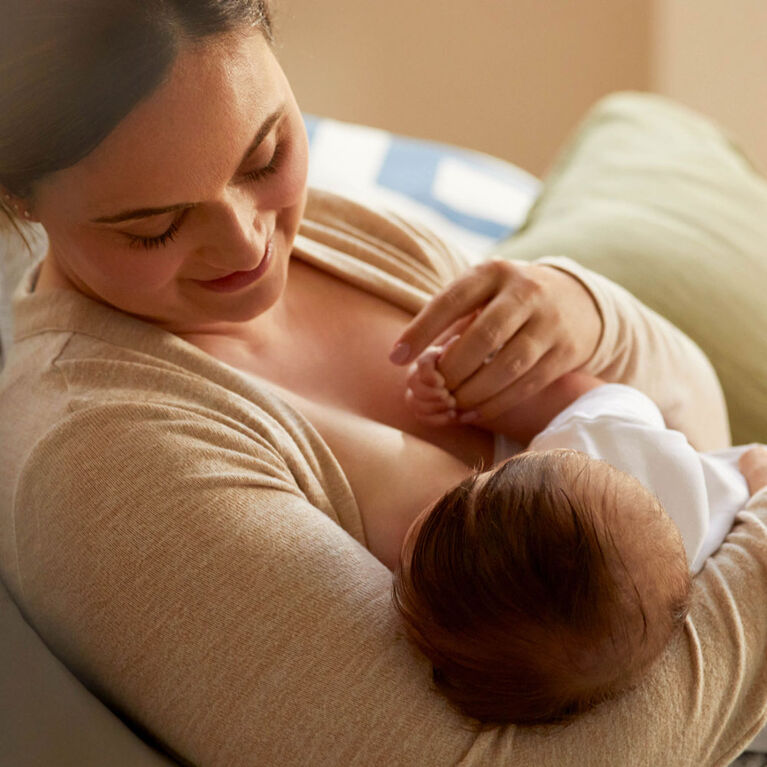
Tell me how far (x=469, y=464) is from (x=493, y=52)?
6.76 feet

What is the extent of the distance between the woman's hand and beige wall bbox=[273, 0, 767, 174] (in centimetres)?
172

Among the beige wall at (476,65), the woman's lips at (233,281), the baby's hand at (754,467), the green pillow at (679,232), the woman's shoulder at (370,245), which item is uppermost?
the woman's lips at (233,281)

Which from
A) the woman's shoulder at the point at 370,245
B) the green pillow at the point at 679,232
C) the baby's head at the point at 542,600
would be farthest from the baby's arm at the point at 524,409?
the green pillow at the point at 679,232

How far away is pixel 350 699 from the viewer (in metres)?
0.77

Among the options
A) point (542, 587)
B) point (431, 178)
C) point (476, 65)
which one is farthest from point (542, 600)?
point (476, 65)

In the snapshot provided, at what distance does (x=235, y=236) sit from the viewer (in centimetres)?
85

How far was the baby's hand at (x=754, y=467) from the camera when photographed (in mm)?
1052

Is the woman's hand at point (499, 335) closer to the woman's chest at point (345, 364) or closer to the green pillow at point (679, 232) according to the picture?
the woman's chest at point (345, 364)

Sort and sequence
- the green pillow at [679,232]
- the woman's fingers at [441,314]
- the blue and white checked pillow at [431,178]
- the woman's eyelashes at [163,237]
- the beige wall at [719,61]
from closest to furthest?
the woman's eyelashes at [163,237] → the woman's fingers at [441,314] → the green pillow at [679,232] → the blue and white checked pillow at [431,178] → the beige wall at [719,61]

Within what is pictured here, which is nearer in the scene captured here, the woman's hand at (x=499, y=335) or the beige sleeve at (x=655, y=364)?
the woman's hand at (x=499, y=335)

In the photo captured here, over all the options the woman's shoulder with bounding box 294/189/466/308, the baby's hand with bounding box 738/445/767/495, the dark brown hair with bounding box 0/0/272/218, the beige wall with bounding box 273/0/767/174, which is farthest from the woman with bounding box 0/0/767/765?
the beige wall with bounding box 273/0/767/174

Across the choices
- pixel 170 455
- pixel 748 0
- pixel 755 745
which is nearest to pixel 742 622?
pixel 755 745

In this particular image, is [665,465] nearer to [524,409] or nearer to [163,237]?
[524,409]

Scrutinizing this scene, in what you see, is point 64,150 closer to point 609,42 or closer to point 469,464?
point 469,464
